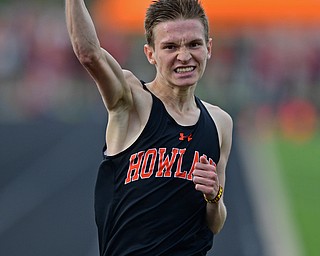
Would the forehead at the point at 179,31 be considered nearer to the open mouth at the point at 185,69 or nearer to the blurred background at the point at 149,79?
the open mouth at the point at 185,69

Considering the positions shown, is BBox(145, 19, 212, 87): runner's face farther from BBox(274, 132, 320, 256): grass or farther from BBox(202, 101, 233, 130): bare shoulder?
BBox(274, 132, 320, 256): grass

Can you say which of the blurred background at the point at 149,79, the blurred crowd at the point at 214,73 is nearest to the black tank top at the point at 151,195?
the blurred background at the point at 149,79

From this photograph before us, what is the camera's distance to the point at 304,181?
1806 cm

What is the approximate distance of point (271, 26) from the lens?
30219mm

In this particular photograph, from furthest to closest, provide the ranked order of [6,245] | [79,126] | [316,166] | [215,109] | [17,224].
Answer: [79,126] < [316,166] < [17,224] < [6,245] < [215,109]

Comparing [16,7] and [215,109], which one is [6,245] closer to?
[215,109]

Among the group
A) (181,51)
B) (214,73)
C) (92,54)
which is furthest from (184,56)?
(214,73)

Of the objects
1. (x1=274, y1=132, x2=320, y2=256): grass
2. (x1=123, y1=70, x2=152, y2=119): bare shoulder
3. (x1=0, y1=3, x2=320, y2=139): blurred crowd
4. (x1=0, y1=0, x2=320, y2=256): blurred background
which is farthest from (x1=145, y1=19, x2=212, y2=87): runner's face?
(x1=0, y1=3, x2=320, y2=139): blurred crowd

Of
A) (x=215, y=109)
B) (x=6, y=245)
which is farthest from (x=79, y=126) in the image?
(x=215, y=109)

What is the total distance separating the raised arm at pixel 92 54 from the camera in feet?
15.0

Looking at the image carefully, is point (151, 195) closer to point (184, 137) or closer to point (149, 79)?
point (184, 137)

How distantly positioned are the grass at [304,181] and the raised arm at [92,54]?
764cm

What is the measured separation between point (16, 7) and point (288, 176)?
54.3ft

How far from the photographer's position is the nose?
4.80 m
